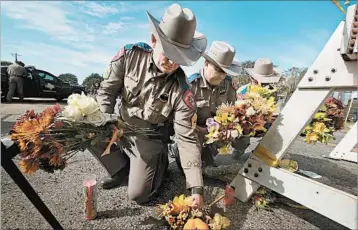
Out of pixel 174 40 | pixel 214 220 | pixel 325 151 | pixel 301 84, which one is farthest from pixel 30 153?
pixel 325 151

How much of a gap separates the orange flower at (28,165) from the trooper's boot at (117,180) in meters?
1.04

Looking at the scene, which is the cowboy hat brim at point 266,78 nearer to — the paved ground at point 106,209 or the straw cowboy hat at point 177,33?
the paved ground at point 106,209

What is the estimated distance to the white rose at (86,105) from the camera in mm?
1515

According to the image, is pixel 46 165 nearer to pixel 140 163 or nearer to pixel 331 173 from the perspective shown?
pixel 140 163

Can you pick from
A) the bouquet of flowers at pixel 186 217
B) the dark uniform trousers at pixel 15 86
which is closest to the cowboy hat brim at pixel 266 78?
the bouquet of flowers at pixel 186 217

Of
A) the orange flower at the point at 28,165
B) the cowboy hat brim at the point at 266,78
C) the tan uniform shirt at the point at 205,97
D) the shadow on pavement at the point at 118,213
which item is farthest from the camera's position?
the cowboy hat brim at the point at 266,78

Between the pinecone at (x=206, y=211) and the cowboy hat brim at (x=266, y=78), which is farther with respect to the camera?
the cowboy hat brim at (x=266, y=78)

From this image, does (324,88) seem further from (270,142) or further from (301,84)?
(270,142)

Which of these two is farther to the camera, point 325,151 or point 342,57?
point 325,151

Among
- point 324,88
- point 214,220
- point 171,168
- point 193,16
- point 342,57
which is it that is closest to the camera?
point 214,220

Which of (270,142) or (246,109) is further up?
(246,109)

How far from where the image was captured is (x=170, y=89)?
2.37 metres

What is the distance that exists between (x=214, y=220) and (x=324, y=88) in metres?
1.11

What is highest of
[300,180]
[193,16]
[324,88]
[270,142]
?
[193,16]
